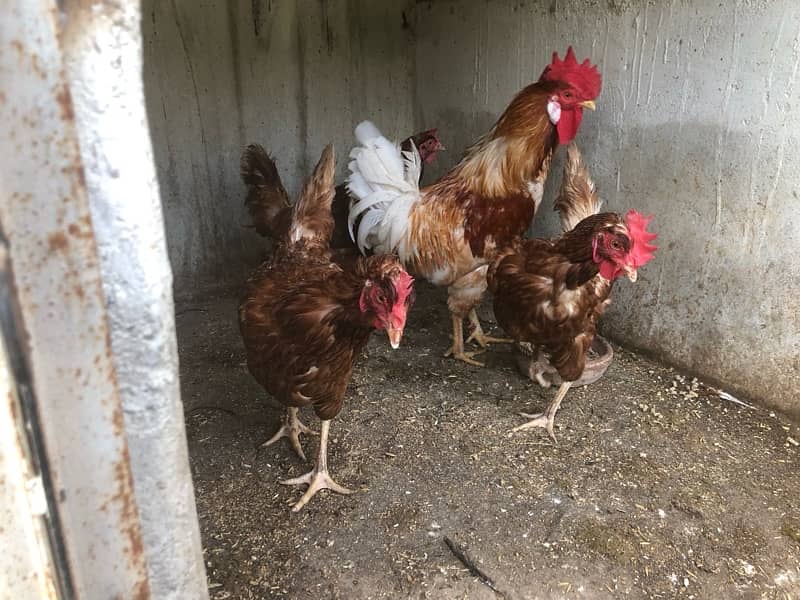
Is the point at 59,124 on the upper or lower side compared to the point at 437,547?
upper

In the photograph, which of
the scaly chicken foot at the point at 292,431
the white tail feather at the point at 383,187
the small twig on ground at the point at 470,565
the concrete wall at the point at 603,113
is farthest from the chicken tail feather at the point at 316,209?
the concrete wall at the point at 603,113

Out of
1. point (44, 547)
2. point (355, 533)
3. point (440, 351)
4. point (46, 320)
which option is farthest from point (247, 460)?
point (46, 320)

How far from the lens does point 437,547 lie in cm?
209

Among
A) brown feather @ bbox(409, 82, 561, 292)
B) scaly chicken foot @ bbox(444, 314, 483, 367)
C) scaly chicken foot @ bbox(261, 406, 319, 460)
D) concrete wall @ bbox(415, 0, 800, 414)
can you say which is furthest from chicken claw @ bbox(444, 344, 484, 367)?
scaly chicken foot @ bbox(261, 406, 319, 460)

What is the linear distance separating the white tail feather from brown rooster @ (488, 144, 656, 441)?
61cm

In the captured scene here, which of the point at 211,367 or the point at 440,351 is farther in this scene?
the point at 440,351

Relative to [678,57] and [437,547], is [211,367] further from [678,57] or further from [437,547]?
[678,57]

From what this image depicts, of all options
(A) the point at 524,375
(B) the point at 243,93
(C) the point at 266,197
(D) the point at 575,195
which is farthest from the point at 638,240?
(B) the point at 243,93

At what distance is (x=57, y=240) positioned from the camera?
729 millimetres

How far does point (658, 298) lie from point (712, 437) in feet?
2.59

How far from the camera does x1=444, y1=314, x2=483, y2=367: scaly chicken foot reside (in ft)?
10.9

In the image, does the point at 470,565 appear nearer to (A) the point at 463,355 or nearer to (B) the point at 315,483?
(B) the point at 315,483

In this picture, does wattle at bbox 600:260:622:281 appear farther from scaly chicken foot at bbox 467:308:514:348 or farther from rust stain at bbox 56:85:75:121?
rust stain at bbox 56:85:75:121

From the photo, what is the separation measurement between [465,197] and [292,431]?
1.50 m
